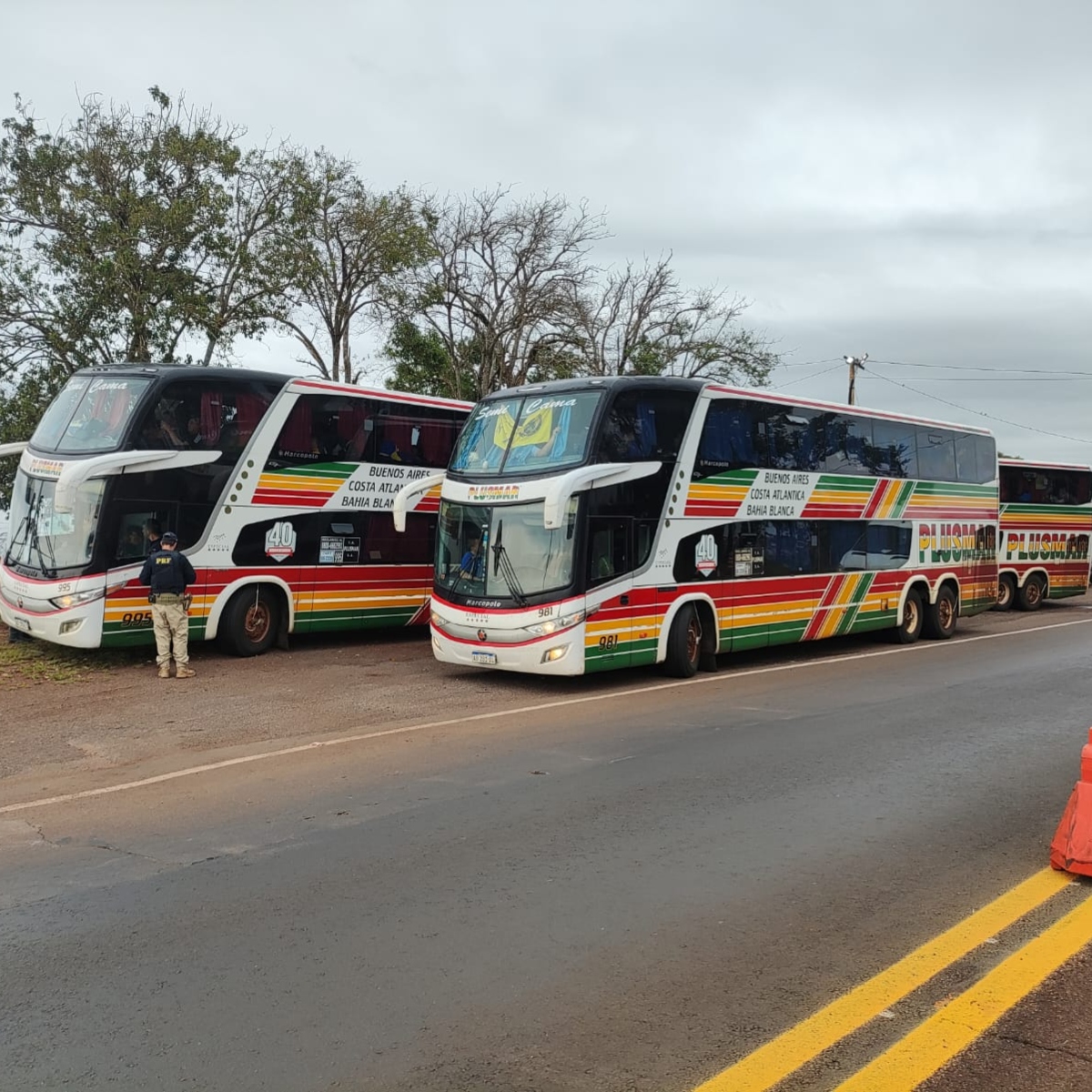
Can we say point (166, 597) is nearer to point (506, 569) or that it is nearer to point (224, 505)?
point (224, 505)

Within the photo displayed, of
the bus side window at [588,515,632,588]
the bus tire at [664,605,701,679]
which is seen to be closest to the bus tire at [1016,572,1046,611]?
the bus tire at [664,605,701,679]

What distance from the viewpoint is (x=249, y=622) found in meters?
15.9

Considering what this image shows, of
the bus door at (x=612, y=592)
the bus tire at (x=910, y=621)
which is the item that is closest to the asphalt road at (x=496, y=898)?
the bus door at (x=612, y=592)

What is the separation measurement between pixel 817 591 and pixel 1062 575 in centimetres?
1537

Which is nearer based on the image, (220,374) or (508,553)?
(508,553)

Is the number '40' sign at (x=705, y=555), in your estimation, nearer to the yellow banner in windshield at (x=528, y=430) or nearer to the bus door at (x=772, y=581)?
the bus door at (x=772, y=581)

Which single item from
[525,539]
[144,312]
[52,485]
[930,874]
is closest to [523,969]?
[930,874]

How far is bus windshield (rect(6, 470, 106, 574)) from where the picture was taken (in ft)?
45.8

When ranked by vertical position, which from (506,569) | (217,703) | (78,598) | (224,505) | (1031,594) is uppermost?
(224,505)

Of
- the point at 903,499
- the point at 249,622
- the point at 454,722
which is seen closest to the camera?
the point at 454,722

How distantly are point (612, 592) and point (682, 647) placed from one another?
5.03 feet

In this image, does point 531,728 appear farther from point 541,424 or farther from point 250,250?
point 250,250

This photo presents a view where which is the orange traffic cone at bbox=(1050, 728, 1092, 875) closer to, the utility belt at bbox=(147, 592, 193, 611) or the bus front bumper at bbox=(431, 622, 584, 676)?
the bus front bumper at bbox=(431, 622, 584, 676)

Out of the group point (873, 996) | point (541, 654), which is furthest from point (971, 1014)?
point (541, 654)
